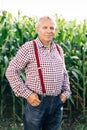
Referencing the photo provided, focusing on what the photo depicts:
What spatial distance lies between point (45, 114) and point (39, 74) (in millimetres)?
357

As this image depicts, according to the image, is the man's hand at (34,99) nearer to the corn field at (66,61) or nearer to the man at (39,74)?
the man at (39,74)

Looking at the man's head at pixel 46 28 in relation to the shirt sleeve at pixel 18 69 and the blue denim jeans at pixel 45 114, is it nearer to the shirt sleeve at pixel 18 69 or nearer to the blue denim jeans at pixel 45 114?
the shirt sleeve at pixel 18 69

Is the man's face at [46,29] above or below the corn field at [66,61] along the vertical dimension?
above

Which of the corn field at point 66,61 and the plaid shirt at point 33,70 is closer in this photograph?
the plaid shirt at point 33,70

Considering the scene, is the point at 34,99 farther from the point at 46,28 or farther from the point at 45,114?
the point at 46,28

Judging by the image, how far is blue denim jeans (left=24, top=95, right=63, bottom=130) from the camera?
3107 mm

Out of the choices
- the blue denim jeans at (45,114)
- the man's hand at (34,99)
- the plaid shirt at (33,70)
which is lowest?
the blue denim jeans at (45,114)

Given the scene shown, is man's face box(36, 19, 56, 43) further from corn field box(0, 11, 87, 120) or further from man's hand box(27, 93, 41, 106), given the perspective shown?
corn field box(0, 11, 87, 120)

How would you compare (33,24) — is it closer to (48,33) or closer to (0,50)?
(0,50)

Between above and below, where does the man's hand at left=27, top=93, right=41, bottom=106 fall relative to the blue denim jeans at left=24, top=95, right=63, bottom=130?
above

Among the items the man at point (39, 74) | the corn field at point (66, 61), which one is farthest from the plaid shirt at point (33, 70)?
the corn field at point (66, 61)

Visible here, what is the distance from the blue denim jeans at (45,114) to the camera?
3107 mm

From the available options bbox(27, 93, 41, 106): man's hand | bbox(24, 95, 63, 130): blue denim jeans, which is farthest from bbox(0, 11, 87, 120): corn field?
bbox(27, 93, 41, 106): man's hand

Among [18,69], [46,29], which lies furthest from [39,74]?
[46,29]
